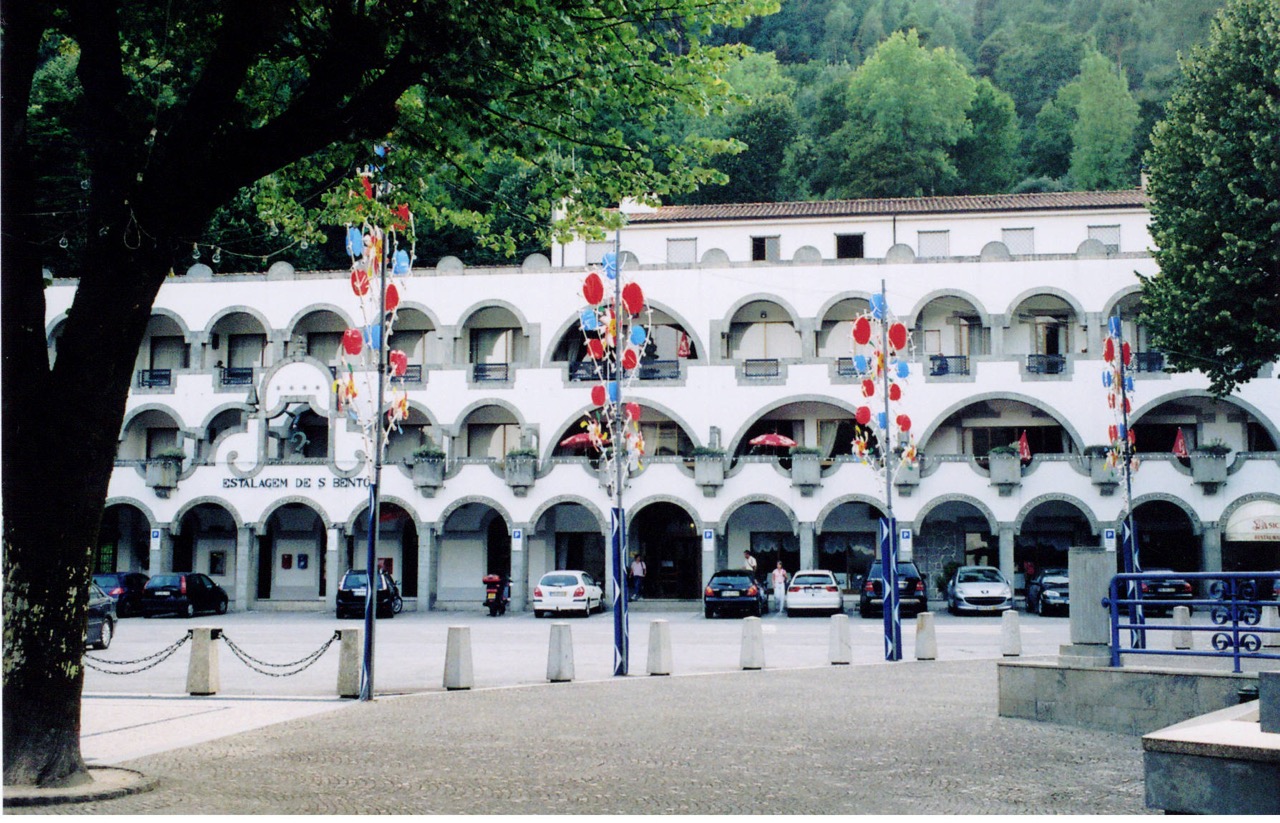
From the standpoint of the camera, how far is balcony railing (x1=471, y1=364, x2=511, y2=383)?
4477cm

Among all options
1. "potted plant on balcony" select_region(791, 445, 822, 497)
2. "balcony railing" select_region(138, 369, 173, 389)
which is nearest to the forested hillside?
"potted plant on balcony" select_region(791, 445, 822, 497)

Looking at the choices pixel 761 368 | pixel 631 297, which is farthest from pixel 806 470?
pixel 631 297

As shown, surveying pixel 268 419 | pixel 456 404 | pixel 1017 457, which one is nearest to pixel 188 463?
pixel 268 419

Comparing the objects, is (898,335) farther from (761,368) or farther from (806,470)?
(761,368)

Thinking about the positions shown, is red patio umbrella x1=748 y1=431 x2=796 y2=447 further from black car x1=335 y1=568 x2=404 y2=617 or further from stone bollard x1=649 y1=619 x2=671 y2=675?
stone bollard x1=649 y1=619 x2=671 y2=675

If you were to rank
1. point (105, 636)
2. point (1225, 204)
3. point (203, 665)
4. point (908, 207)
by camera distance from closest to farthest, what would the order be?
point (203, 665) < point (105, 636) < point (1225, 204) < point (908, 207)

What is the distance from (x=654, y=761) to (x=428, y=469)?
109 ft

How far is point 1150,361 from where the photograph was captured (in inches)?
1651

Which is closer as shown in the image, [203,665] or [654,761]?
[654,761]

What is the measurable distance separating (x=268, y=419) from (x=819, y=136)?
37446 mm

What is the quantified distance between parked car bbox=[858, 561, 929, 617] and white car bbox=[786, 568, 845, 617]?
2.49 ft

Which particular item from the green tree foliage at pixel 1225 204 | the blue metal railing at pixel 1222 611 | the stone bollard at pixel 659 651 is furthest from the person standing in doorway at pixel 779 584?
the blue metal railing at pixel 1222 611

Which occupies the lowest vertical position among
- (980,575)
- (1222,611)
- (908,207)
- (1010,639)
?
(1010,639)

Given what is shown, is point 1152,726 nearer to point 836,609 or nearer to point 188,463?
point 836,609
